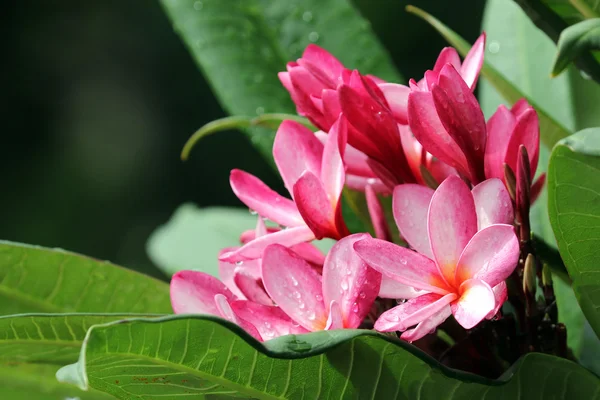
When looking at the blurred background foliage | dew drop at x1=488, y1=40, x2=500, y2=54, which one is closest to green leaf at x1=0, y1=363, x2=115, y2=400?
dew drop at x1=488, y1=40, x2=500, y2=54

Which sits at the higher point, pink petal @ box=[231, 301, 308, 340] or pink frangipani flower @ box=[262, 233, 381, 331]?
pink frangipani flower @ box=[262, 233, 381, 331]

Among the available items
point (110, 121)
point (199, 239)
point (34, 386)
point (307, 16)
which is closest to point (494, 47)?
point (307, 16)

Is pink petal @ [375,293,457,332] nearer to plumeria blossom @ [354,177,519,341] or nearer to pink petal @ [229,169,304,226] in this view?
Result: plumeria blossom @ [354,177,519,341]

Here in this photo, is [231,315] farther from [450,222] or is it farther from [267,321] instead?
[450,222]

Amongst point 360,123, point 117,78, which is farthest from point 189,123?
point 360,123

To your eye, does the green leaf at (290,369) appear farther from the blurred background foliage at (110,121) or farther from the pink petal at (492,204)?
the blurred background foliage at (110,121)

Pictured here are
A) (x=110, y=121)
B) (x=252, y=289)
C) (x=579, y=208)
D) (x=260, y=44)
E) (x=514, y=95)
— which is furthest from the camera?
(x=110, y=121)
